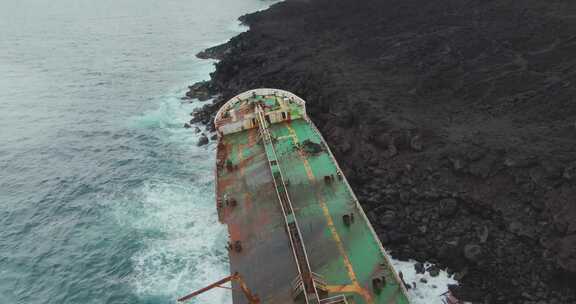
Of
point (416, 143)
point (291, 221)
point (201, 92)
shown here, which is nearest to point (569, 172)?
point (416, 143)

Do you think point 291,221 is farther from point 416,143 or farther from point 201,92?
point 201,92

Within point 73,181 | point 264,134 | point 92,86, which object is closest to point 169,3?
point 92,86

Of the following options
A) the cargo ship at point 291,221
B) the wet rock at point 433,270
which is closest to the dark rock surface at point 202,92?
the cargo ship at point 291,221

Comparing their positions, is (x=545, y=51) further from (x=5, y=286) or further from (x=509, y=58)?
(x=5, y=286)

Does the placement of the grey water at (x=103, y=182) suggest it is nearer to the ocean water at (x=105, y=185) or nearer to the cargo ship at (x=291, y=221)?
the ocean water at (x=105, y=185)

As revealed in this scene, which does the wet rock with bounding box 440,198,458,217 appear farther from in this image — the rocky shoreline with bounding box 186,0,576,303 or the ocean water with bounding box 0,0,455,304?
the ocean water with bounding box 0,0,455,304

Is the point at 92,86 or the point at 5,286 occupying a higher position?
the point at 92,86
